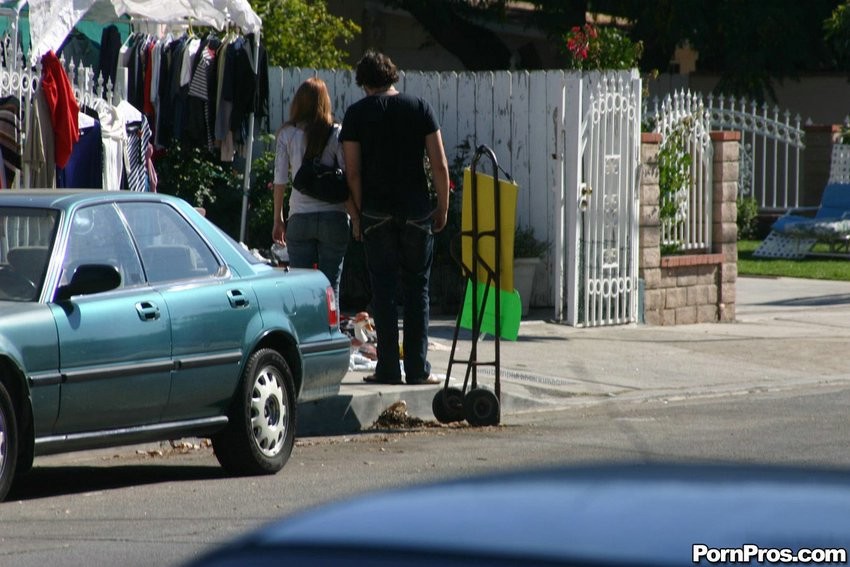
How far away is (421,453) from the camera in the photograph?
8.38 meters

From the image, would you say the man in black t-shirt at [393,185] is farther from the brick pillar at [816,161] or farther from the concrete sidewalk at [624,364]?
the brick pillar at [816,161]

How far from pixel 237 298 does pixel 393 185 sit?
2.30 m

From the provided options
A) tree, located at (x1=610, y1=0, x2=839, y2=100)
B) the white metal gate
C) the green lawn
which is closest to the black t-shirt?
the white metal gate

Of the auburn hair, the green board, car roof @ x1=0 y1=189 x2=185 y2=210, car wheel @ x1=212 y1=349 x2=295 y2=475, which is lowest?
car wheel @ x1=212 y1=349 x2=295 y2=475

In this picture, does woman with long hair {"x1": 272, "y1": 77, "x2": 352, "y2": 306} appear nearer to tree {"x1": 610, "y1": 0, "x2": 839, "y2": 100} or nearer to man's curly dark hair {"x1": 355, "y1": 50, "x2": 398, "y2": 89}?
man's curly dark hair {"x1": 355, "y1": 50, "x2": 398, "y2": 89}

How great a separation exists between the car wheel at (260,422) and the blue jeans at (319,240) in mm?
2303

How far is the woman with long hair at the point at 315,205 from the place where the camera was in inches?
394

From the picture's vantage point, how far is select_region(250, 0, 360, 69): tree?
1972 cm

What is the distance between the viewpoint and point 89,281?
675cm

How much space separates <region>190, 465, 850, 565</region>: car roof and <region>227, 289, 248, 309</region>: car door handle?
513cm

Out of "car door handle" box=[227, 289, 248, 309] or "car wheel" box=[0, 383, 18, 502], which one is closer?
"car wheel" box=[0, 383, 18, 502]

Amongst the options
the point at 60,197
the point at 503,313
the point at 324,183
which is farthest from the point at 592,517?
the point at 324,183

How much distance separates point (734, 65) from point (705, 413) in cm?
1817

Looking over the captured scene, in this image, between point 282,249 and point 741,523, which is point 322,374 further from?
point 741,523
